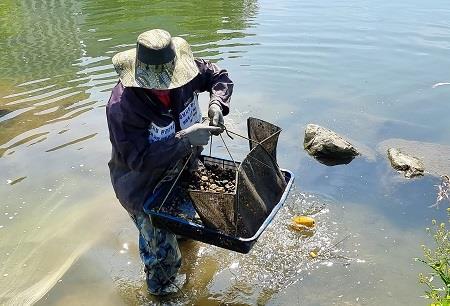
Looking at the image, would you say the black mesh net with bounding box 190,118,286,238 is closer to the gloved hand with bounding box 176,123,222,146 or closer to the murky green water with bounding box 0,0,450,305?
the gloved hand with bounding box 176,123,222,146

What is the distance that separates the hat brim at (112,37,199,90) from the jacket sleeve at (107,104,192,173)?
0.20m

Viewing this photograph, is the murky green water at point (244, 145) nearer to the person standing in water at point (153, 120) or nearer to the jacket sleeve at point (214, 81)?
the person standing in water at point (153, 120)

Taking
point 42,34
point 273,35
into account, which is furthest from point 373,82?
point 42,34

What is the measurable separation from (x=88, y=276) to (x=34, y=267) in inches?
20.0

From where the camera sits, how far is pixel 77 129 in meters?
6.93

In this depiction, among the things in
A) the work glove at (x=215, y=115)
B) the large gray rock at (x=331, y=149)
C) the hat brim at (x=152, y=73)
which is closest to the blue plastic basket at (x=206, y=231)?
the work glove at (x=215, y=115)

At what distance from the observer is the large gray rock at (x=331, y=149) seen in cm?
589

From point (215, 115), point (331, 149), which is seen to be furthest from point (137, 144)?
point (331, 149)

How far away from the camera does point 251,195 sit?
3.34 m

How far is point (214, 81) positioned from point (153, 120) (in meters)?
0.77

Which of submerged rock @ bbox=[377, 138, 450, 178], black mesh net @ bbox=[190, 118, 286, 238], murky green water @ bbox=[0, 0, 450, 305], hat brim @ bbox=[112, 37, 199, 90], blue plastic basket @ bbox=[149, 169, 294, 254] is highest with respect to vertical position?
hat brim @ bbox=[112, 37, 199, 90]

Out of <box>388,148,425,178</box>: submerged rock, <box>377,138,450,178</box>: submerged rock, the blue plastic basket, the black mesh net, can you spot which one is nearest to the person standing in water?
the blue plastic basket

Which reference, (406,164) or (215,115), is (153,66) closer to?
(215,115)

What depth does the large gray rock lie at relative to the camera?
5891mm
